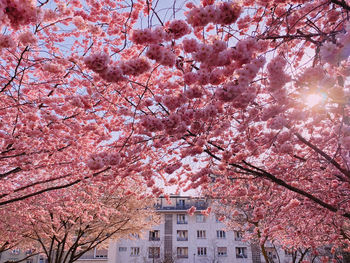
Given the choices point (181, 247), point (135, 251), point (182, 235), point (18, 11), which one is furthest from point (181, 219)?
point (18, 11)

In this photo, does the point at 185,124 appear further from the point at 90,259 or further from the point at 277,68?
the point at 90,259

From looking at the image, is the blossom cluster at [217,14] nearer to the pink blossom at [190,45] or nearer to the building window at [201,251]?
the pink blossom at [190,45]

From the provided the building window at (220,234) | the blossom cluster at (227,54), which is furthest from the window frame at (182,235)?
the blossom cluster at (227,54)

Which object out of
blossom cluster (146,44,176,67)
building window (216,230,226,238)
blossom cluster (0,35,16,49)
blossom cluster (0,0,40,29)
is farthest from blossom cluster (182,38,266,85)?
building window (216,230,226,238)

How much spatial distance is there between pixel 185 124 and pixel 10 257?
36567 millimetres

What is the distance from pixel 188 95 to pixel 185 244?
31.1 metres

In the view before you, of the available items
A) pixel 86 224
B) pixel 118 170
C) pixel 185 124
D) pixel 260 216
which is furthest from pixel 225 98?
pixel 86 224

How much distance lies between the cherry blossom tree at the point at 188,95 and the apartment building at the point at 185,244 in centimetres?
2220

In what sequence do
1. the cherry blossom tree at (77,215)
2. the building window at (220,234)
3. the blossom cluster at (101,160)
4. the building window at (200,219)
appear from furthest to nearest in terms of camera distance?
the building window at (200,219), the building window at (220,234), the cherry blossom tree at (77,215), the blossom cluster at (101,160)

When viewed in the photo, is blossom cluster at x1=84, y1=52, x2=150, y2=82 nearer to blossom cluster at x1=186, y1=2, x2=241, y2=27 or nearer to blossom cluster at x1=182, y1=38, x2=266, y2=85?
blossom cluster at x1=182, y1=38, x2=266, y2=85

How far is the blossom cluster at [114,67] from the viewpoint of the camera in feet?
9.64

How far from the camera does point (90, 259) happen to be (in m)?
29.6

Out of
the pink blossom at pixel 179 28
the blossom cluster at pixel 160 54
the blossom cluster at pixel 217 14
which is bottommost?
the blossom cluster at pixel 160 54

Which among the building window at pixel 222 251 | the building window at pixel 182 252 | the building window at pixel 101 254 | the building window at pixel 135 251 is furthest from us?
the building window at pixel 135 251
